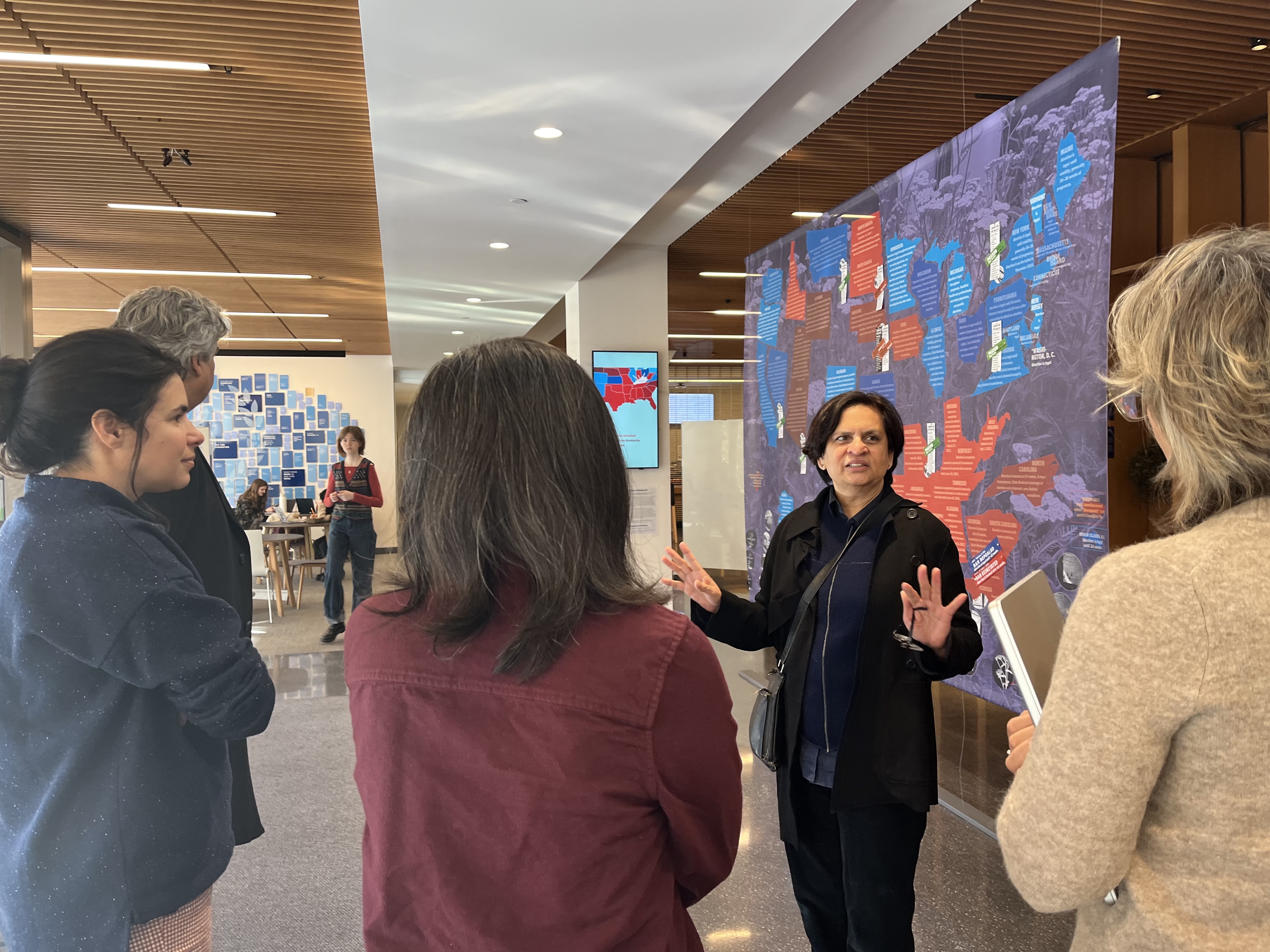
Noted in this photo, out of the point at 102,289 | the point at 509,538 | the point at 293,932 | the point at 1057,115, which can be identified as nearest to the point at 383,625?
the point at 509,538

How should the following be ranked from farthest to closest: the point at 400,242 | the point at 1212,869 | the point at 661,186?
the point at 400,242
the point at 661,186
the point at 1212,869

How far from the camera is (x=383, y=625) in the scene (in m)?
1.03

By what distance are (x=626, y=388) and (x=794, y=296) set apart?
2.83 meters

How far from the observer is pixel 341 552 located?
777cm

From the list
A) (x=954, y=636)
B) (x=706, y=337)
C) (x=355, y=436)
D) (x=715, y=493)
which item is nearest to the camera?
(x=954, y=636)

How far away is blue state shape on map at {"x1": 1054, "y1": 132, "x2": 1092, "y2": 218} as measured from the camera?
3.03 meters

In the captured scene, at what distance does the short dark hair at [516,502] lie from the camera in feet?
3.21

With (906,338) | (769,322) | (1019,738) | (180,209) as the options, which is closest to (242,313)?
(180,209)

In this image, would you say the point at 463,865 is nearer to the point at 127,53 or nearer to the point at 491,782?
the point at 491,782

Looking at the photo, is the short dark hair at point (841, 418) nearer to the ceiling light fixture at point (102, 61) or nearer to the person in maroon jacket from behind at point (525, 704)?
the person in maroon jacket from behind at point (525, 704)

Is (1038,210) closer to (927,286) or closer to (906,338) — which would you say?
(927,286)

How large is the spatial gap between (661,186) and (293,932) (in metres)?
4.18

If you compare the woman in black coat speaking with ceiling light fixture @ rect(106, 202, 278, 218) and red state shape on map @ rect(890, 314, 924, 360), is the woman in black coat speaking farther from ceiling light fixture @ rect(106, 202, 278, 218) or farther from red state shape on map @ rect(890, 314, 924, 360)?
ceiling light fixture @ rect(106, 202, 278, 218)

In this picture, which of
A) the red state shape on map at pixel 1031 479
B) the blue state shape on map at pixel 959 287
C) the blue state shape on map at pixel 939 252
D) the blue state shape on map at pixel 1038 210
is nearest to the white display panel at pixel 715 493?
the blue state shape on map at pixel 939 252
